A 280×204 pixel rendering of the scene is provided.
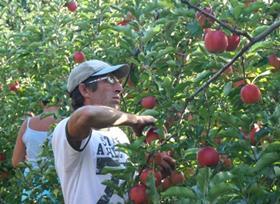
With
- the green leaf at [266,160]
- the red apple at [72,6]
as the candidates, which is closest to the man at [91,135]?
the green leaf at [266,160]

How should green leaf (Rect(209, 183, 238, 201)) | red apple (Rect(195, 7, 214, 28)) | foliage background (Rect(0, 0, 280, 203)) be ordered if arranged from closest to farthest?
green leaf (Rect(209, 183, 238, 201)), foliage background (Rect(0, 0, 280, 203)), red apple (Rect(195, 7, 214, 28))

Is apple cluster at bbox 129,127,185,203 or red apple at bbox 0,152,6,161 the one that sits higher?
apple cluster at bbox 129,127,185,203

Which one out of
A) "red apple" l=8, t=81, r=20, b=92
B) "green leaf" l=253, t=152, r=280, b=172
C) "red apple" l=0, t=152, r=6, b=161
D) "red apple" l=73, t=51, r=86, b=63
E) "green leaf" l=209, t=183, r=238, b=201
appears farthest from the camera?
"red apple" l=0, t=152, r=6, b=161

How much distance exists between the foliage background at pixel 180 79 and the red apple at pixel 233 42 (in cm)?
3

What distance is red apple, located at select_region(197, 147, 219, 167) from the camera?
8.11 ft

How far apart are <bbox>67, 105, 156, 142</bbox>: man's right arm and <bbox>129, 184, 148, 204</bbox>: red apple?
24cm

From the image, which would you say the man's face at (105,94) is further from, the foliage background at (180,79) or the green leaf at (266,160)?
the green leaf at (266,160)

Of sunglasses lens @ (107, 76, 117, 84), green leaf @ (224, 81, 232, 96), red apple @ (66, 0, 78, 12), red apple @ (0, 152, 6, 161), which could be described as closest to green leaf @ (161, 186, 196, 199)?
green leaf @ (224, 81, 232, 96)

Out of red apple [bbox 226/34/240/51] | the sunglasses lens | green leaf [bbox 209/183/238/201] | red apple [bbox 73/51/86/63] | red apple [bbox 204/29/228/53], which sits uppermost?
red apple [bbox 204/29/228/53]

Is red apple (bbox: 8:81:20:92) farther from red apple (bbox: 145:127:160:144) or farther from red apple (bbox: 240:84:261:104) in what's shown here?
red apple (bbox: 240:84:261:104)

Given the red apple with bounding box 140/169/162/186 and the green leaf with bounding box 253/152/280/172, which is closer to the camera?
the green leaf with bounding box 253/152/280/172

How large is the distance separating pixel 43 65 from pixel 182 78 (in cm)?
151

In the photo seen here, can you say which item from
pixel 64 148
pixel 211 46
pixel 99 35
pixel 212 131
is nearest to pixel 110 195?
pixel 64 148

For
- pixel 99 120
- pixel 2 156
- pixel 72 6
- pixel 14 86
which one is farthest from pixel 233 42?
pixel 2 156
